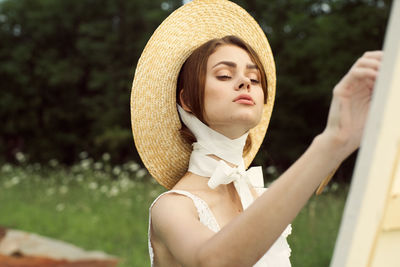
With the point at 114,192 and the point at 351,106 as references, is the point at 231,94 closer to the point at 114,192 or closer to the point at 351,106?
the point at 351,106

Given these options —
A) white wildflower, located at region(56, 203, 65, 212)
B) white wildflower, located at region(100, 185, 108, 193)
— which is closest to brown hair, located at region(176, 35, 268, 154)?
white wildflower, located at region(56, 203, 65, 212)

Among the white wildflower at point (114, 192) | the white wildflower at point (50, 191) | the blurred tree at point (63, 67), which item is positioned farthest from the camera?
the blurred tree at point (63, 67)

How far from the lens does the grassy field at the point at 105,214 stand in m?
5.29

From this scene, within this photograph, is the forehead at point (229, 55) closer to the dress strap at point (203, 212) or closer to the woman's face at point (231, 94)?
the woman's face at point (231, 94)


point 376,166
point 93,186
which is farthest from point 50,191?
point 376,166

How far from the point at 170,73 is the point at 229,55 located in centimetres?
26

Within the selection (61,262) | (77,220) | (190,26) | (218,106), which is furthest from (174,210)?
(77,220)

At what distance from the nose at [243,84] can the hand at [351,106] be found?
0.59 m

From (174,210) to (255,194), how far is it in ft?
1.60

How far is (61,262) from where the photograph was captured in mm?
5879

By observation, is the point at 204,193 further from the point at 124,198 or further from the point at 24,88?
the point at 24,88

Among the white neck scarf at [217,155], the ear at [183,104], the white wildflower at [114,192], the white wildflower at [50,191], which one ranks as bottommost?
the white wildflower at [50,191]

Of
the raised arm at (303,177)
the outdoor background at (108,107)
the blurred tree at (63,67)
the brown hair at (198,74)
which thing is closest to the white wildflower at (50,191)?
the outdoor background at (108,107)

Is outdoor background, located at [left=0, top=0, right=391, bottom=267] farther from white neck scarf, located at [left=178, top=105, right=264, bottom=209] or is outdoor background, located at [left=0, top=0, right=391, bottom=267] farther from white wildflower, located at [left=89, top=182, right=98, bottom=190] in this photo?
white neck scarf, located at [left=178, top=105, right=264, bottom=209]
